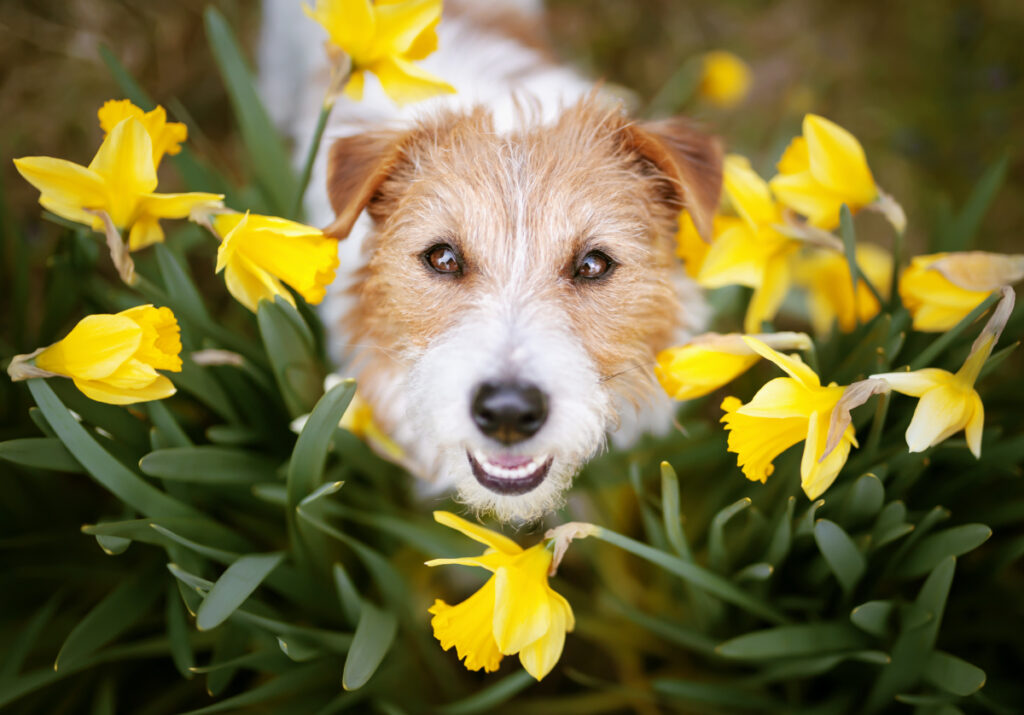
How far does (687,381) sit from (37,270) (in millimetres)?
2746

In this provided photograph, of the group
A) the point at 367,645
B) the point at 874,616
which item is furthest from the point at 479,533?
the point at 874,616

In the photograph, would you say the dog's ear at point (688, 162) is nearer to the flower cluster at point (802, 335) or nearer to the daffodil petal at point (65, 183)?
the flower cluster at point (802, 335)

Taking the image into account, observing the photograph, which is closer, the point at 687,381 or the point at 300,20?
the point at 687,381

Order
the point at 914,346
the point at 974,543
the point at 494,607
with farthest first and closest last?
the point at 914,346
the point at 974,543
the point at 494,607

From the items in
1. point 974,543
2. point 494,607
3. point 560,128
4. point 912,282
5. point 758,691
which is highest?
point 560,128

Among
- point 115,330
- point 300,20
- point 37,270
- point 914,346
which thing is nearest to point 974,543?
point 914,346

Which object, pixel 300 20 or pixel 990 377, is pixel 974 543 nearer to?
pixel 990 377

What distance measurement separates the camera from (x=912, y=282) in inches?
Answer: 64.7

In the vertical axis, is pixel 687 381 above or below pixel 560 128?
below

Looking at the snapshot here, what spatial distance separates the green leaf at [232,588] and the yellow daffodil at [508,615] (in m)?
0.43

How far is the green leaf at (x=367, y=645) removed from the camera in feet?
4.59

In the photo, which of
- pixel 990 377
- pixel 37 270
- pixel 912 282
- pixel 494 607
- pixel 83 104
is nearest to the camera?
pixel 494 607

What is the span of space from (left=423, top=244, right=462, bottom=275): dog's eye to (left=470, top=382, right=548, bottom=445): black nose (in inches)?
15.4

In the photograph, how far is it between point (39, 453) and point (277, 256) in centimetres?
68
